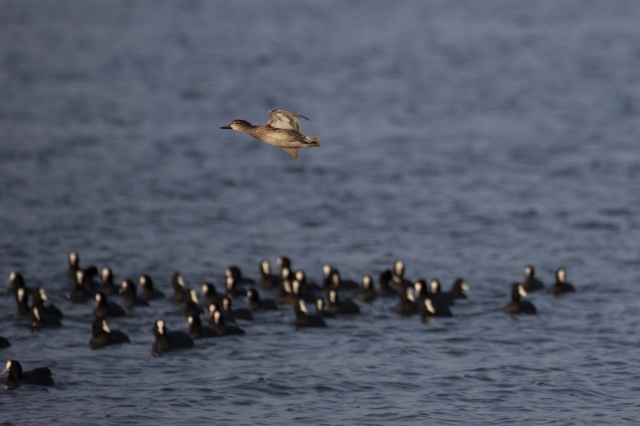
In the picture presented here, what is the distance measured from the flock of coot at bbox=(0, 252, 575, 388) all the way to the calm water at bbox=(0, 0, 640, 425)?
Result: 1.23 feet

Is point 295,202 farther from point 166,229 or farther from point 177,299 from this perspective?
point 177,299

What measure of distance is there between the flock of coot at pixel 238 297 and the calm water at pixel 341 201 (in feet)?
1.23

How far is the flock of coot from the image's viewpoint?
2967 cm

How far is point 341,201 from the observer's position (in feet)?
150

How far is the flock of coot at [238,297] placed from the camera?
29672 millimetres

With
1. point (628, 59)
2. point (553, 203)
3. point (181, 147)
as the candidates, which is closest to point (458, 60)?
point (628, 59)

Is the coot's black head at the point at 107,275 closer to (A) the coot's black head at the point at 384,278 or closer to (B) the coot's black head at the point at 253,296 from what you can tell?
(B) the coot's black head at the point at 253,296

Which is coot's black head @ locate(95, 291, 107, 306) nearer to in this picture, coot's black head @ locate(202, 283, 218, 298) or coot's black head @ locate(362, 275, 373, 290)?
coot's black head @ locate(202, 283, 218, 298)

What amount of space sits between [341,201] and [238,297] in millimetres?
12504

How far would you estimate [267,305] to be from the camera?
32094mm

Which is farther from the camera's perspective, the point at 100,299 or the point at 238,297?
the point at 238,297

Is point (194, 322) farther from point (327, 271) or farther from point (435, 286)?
point (435, 286)

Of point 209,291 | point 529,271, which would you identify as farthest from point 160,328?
point 529,271

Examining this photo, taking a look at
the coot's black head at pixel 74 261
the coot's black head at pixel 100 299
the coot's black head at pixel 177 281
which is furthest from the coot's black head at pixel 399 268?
the coot's black head at pixel 74 261
